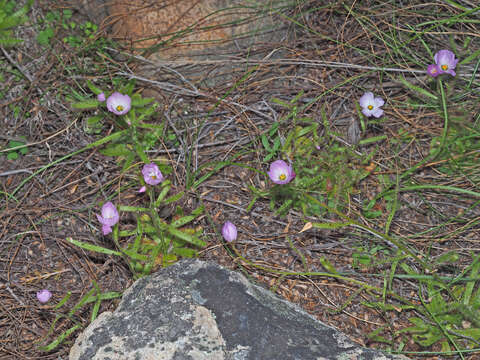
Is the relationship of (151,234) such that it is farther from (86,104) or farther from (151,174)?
(86,104)

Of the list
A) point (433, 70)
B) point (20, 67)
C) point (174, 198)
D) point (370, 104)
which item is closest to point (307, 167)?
point (370, 104)

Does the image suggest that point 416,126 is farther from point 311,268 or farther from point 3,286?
point 3,286

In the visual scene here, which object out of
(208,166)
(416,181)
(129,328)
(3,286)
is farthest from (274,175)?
(3,286)

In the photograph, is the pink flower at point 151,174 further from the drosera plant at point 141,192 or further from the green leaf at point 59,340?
the green leaf at point 59,340

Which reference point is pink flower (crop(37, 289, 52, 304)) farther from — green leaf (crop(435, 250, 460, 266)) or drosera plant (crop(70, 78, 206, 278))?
green leaf (crop(435, 250, 460, 266))

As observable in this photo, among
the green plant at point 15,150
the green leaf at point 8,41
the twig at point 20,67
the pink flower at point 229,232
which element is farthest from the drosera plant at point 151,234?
the green leaf at point 8,41

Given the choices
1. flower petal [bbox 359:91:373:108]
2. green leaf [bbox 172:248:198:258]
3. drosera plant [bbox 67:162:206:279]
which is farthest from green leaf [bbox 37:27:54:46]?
flower petal [bbox 359:91:373:108]
